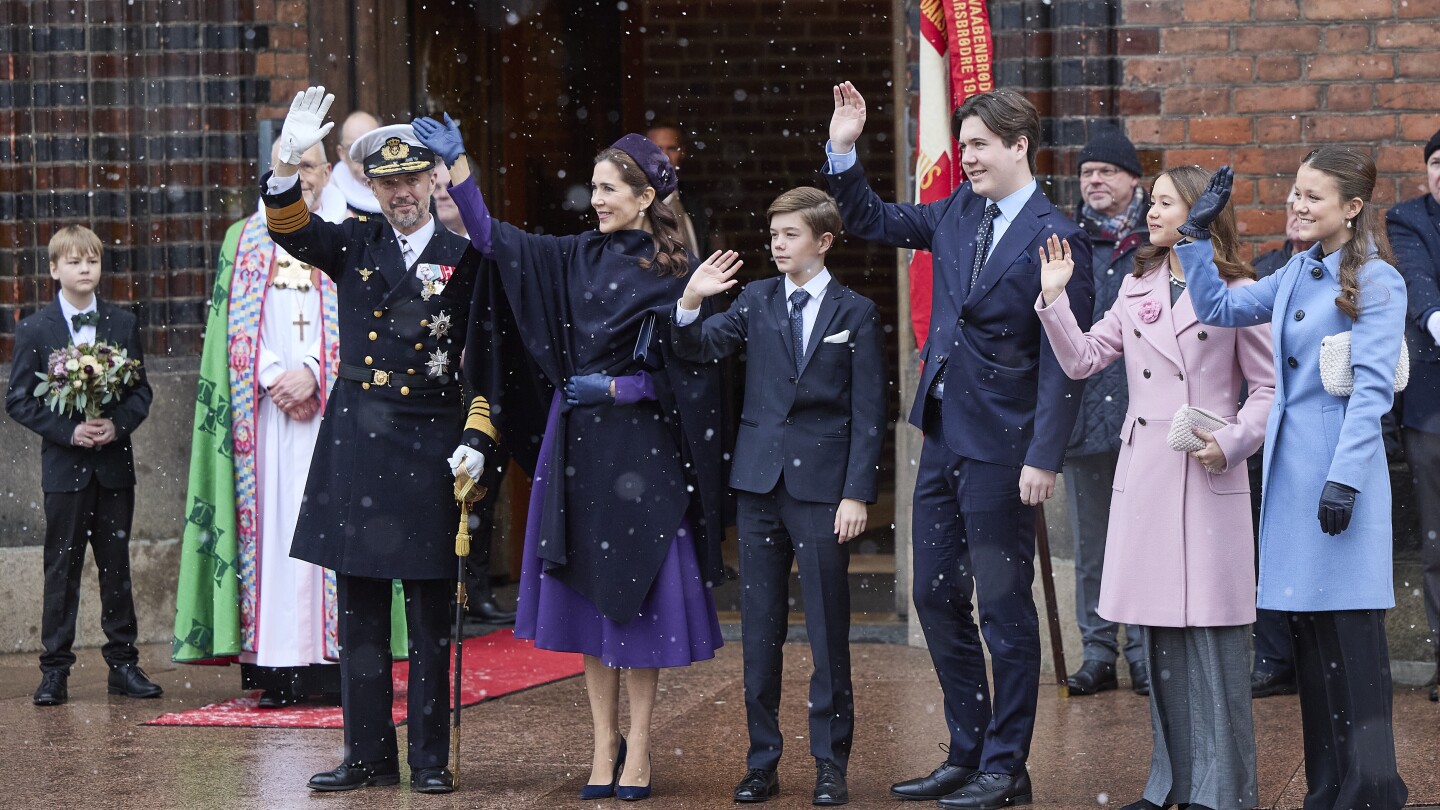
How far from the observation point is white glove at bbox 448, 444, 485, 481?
5477 mm

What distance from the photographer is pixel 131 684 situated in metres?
7.19

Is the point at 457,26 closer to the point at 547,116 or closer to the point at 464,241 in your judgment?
the point at 547,116

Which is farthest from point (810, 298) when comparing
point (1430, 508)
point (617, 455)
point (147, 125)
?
point (147, 125)

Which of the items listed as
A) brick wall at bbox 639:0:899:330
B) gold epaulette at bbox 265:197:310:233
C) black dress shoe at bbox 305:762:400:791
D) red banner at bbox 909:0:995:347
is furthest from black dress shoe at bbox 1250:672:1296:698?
brick wall at bbox 639:0:899:330

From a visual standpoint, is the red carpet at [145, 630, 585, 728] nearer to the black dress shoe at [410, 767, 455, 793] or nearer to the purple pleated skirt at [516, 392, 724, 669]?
the black dress shoe at [410, 767, 455, 793]

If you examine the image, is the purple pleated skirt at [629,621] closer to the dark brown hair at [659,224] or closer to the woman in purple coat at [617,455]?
the woman in purple coat at [617,455]

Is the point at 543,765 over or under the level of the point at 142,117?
under

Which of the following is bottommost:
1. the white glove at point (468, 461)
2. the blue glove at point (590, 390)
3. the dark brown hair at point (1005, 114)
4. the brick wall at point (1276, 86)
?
the white glove at point (468, 461)

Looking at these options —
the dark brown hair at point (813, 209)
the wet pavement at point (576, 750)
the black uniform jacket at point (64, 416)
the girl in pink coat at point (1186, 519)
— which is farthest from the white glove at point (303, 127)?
the black uniform jacket at point (64, 416)

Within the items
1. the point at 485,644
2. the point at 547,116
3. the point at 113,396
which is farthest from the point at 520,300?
the point at 547,116

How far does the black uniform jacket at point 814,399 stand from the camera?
5.29 meters

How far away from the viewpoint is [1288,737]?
6.12m

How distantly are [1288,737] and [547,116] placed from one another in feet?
19.0

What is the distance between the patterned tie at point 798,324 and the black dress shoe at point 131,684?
3247mm
